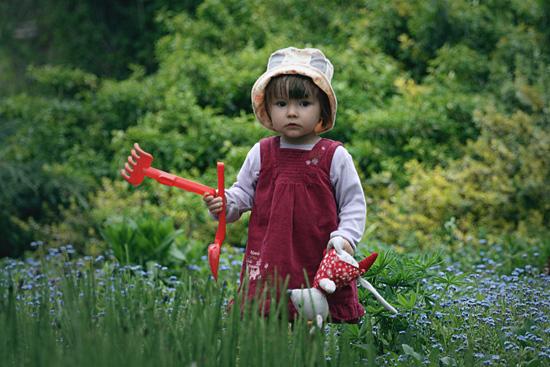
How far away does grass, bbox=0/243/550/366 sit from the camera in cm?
239

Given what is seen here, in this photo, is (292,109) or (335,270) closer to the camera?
(335,270)

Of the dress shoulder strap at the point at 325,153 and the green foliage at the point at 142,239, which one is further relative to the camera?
the green foliage at the point at 142,239

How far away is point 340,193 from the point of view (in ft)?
10.6

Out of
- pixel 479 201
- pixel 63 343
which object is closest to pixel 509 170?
pixel 479 201

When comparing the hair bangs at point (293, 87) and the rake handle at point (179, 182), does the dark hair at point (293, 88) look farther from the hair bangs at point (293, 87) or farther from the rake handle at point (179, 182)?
the rake handle at point (179, 182)

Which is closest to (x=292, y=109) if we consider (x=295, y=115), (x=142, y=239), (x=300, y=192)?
(x=295, y=115)

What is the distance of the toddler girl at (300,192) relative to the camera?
10.3 feet

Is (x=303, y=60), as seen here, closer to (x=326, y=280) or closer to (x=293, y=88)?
(x=293, y=88)

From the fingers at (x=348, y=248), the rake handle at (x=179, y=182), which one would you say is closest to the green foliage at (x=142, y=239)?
the rake handle at (x=179, y=182)

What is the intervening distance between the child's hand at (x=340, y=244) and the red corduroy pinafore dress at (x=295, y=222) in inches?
4.2

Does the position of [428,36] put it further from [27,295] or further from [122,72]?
[27,295]

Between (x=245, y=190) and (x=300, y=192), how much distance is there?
0.32m

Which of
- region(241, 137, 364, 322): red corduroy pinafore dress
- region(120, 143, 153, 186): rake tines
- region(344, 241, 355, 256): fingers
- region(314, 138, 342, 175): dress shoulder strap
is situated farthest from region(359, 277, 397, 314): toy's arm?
region(120, 143, 153, 186): rake tines

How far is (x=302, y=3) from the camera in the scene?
9.20 m
